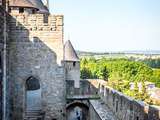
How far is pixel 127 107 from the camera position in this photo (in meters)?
11.9

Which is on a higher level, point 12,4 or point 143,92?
point 12,4

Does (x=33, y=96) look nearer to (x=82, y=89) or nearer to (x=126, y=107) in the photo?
(x=82, y=89)

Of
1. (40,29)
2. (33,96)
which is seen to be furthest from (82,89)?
(40,29)

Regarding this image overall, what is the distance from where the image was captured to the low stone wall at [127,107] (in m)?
9.41

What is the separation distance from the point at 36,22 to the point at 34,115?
4.62 metres

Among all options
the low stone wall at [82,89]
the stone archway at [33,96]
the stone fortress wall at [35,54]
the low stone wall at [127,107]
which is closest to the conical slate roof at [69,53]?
the stone archway at [33,96]

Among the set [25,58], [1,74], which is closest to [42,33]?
[25,58]

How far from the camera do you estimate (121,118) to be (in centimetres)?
1302

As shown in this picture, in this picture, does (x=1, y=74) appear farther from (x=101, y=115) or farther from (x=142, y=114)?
(x=142, y=114)

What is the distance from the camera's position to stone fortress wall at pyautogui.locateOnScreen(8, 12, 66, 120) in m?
15.5

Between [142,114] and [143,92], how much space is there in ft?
91.1

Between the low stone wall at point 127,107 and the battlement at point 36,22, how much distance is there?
4010 millimetres

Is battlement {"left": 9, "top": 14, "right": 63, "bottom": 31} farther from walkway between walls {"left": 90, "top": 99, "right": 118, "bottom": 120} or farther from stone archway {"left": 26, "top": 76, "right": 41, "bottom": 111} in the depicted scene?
walkway between walls {"left": 90, "top": 99, "right": 118, "bottom": 120}

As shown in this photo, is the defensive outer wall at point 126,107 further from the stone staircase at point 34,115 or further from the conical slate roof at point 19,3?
the conical slate roof at point 19,3
